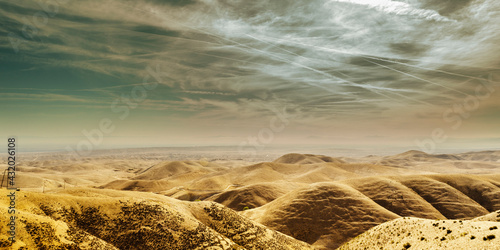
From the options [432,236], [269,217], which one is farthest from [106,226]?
[269,217]

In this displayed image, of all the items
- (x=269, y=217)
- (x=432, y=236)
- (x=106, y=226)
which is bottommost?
(x=269, y=217)

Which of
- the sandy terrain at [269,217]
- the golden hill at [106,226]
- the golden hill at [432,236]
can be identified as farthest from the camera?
the sandy terrain at [269,217]

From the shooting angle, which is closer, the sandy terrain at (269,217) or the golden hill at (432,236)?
the golden hill at (432,236)

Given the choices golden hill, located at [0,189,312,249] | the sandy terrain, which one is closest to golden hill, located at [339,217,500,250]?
the sandy terrain

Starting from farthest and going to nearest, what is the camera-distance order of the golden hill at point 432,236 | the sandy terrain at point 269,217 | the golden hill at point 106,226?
1. the sandy terrain at point 269,217
2. the golden hill at point 106,226
3. the golden hill at point 432,236

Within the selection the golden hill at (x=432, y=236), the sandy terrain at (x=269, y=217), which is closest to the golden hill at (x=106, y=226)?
the sandy terrain at (x=269, y=217)

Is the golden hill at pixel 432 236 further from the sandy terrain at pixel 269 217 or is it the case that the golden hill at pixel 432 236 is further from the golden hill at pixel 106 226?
the golden hill at pixel 106 226

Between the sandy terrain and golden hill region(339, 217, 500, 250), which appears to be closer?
golden hill region(339, 217, 500, 250)

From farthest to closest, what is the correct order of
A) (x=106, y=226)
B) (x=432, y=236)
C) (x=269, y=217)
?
(x=269, y=217)
(x=106, y=226)
(x=432, y=236)

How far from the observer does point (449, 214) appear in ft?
331

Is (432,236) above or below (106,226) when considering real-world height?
above

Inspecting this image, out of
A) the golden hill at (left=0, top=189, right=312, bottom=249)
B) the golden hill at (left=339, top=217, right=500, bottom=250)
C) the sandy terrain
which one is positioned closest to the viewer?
the golden hill at (left=339, top=217, right=500, bottom=250)

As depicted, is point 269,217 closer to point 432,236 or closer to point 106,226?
point 432,236

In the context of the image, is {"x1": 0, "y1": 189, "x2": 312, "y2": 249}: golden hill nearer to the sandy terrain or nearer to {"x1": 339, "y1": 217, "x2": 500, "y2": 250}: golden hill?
the sandy terrain
